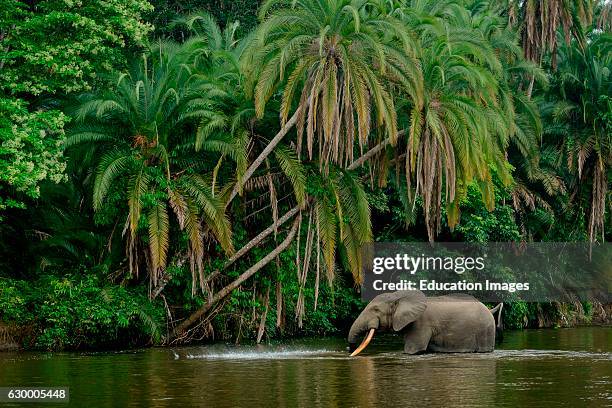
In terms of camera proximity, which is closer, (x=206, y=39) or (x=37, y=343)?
(x=37, y=343)

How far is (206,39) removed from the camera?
31.9 meters

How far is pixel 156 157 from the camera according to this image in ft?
89.0

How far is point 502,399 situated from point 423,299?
10.7 metres

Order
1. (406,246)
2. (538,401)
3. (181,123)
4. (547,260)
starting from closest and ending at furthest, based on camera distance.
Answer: (538,401) < (181,123) < (406,246) < (547,260)

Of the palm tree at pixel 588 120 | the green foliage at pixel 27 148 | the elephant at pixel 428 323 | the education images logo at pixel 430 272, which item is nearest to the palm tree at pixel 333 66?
the elephant at pixel 428 323

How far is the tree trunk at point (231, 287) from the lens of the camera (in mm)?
27750

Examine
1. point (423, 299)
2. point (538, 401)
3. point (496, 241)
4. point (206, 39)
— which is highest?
point (206, 39)

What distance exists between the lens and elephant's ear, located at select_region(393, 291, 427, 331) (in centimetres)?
2434

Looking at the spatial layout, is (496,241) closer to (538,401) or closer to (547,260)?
(547,260)

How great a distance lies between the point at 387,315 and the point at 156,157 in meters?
7.13

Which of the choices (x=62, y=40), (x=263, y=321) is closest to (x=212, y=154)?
(x=263, y=321)

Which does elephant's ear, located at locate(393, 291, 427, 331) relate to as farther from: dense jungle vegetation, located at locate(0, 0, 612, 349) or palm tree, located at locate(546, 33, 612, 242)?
palm tree, located at locate(546, 33, 612, 242)

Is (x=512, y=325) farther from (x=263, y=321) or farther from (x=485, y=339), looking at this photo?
(x=485, y=339)

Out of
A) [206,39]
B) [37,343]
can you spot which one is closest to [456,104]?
[206,39]
